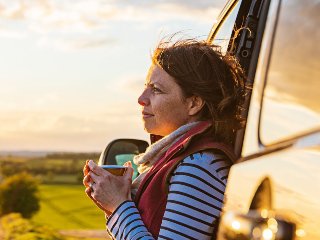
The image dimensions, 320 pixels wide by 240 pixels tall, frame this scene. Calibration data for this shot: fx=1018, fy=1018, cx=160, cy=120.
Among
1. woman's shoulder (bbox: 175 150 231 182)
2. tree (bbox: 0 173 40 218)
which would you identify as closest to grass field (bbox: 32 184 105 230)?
tree (bbox: 0 173 40 218)

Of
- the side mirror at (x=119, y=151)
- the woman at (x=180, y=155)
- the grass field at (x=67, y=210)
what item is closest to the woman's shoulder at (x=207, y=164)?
the woman at (x=180, y=155)

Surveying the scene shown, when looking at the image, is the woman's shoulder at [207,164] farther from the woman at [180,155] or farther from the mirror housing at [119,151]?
the mirror housing at [119,151]

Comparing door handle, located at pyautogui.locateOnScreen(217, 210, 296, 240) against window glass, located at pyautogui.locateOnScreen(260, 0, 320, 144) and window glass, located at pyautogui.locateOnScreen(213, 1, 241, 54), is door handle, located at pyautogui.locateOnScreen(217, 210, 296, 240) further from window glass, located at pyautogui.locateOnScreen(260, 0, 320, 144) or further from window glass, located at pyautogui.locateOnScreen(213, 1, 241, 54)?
window glass, located at pyautogui.locateOnScreen(213, 1, 241, 54)

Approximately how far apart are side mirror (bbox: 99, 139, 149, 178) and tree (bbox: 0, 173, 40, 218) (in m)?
25.4

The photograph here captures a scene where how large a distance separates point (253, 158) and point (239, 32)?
1.42 meters

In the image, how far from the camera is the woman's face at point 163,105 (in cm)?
347

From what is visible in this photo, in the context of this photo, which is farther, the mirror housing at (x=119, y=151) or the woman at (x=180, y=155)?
the mirror housing at (x=119, y=151)

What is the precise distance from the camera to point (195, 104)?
3.46 meters

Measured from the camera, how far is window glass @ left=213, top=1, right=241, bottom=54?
398 centimetres

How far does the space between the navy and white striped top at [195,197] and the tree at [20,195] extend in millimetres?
27220

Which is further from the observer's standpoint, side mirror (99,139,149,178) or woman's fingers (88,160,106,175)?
side mirror (99,139,149,178)

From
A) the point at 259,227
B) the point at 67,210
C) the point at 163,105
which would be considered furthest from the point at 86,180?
the point at 67,210

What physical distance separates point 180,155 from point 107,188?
32 centimetres

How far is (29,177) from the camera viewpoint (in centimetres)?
3077
